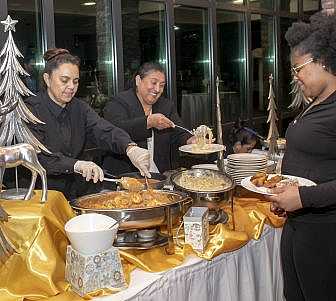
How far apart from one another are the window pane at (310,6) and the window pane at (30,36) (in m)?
3.84

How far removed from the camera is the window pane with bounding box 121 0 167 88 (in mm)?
3086

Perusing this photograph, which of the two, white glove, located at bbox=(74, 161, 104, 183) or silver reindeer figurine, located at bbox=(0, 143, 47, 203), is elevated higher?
silver reindeer figurine, located at bbox=(0, 143, 47, 203)

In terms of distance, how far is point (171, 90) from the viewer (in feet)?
11.5

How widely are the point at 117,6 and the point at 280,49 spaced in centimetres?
262

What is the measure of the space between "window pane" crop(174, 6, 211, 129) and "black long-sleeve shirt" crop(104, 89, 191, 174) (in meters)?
1.19

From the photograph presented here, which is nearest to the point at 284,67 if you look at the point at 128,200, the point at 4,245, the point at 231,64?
the point at 231,64

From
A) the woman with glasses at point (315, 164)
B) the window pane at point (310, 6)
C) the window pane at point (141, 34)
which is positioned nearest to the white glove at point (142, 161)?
the woman with glasses at point (315, 164)

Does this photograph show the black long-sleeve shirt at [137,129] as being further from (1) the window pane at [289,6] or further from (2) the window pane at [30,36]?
(1) the window pane at [289,6]

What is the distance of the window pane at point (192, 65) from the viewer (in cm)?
364

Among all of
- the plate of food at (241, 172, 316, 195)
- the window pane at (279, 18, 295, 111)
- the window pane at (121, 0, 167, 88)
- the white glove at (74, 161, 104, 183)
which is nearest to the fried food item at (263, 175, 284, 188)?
the plate of food at (241, 172, 316, 195)

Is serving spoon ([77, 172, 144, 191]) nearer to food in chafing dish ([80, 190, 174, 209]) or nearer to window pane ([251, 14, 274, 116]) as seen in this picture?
food in chafing dish ([80, 190, 174, 209])

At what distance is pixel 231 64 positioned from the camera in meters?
4.35

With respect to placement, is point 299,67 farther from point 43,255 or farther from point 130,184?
point 43,255

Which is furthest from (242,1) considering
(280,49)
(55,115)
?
(55,115)
